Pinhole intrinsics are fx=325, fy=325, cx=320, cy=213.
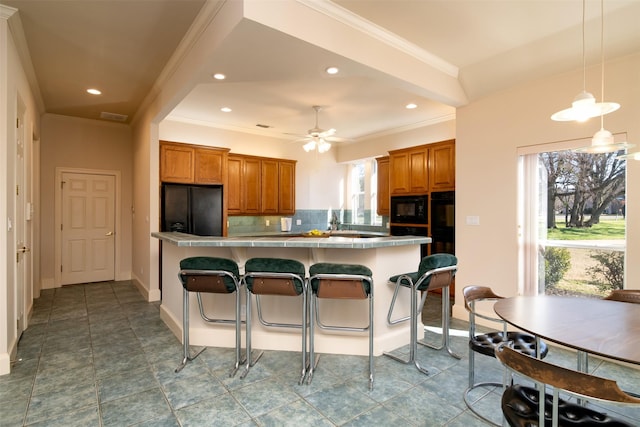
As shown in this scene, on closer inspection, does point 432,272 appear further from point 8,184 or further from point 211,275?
point 8,184

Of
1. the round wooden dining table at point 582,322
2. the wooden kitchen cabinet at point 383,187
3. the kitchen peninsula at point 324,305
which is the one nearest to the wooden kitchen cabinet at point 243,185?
the wooden kitchen cabinet at point 383,187

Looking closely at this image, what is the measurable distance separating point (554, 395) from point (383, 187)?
5067 mm

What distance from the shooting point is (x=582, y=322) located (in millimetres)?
1728

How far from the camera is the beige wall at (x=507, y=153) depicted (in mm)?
2777

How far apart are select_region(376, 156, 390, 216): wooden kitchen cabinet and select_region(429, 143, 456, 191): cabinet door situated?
3.62ft

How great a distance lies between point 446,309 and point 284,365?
4.97ft

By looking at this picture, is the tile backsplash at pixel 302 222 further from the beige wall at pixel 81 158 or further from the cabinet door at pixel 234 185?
the beige wall at pixel 81 158

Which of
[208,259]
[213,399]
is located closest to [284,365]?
[213,399]

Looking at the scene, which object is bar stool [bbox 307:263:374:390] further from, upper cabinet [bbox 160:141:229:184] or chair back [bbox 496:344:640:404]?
upper cabinet [bbox 160:141:229:184]

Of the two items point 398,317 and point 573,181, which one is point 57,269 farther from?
point 573,181

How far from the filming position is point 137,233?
542 centimetres

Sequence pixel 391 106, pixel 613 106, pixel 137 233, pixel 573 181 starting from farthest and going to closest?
pixel 137 233, pixel 391 106, pixel 573 181, pixel 613 106

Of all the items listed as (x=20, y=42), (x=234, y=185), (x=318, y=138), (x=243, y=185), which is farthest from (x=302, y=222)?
(x=20, y=42)

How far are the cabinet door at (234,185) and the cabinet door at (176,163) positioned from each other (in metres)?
0.76
